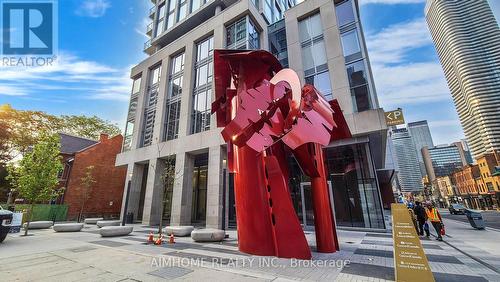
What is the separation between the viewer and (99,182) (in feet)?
95.3

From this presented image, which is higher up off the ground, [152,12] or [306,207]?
[152,12]

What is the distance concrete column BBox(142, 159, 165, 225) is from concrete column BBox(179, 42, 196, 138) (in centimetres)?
440

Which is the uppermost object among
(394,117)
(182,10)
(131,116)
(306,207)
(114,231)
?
(182,10)

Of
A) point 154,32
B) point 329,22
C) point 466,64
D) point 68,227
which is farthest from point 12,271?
point 466,64

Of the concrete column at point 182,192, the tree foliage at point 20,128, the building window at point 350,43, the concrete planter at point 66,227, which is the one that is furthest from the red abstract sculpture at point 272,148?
the tree foliage at point 20,128

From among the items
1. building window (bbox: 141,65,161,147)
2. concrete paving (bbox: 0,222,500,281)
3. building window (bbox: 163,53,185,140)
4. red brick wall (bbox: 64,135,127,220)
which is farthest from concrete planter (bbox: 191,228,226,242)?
red brick wall (bbox: 64,135,127,220)

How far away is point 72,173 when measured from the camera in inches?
1069

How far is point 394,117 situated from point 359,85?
3.64 m

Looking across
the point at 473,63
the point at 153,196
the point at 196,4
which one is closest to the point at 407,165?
the point at 473,63

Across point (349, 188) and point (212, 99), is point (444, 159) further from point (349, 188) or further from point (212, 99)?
point (212, 99)

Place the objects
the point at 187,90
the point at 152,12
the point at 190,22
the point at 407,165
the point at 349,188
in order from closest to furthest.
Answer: the point at 349,188, the point at 187,90, the point at 190,22, the point at 152,12, the point at 407,165

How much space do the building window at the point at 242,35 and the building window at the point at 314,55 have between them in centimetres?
465

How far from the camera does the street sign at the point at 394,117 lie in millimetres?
13898

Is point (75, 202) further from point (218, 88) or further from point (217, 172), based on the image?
point (218, 88)
